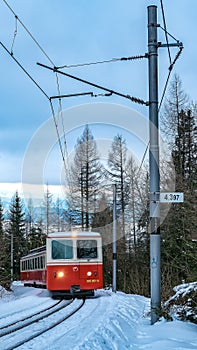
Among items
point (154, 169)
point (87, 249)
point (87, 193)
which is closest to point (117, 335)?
point (154, 169)

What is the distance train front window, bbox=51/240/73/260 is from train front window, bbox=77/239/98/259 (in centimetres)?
35

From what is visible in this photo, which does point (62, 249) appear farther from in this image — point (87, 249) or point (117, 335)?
point (117, 335)

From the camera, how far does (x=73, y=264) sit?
20469 millimetres

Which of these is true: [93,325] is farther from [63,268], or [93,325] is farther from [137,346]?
[63,268]

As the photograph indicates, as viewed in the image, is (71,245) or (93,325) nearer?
(93,325)

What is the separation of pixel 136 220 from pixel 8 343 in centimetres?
3323

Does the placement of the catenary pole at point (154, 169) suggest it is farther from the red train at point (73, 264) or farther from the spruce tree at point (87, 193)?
the spruce tree at point (87, 193)

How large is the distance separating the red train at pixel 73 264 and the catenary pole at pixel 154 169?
10.5 meters

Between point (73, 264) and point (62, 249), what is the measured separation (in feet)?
A: 2.52

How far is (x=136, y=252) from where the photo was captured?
1513 inches

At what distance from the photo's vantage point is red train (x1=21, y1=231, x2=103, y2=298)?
795 inches

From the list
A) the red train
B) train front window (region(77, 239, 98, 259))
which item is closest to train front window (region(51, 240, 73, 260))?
the red train

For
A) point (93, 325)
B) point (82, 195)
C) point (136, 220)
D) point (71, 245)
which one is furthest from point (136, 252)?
point (93, 325)

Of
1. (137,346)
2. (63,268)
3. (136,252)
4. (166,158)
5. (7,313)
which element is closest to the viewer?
(137,346)
